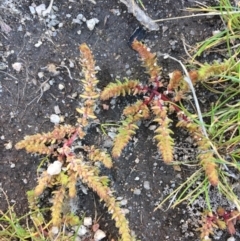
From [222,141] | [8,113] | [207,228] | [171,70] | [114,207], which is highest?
[8,113]

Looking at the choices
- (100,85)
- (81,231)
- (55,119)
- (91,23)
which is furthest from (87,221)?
(91,23)

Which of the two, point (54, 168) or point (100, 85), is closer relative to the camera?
point (54, 168)

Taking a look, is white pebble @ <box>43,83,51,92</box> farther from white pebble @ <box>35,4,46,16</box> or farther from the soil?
white pebble @ <box>35,4,46,16</box>

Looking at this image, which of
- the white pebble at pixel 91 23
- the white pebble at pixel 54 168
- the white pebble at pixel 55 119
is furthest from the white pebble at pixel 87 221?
the white pebble at pixel 91 23

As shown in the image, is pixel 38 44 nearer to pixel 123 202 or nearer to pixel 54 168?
pixel 54 168

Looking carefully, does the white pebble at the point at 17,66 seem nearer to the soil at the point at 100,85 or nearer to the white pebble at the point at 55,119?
the soil at the point at 100,85

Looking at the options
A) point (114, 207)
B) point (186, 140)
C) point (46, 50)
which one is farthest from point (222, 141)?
point (46, 50)

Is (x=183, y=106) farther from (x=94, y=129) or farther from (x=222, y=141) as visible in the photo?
(x=94, y=129)
